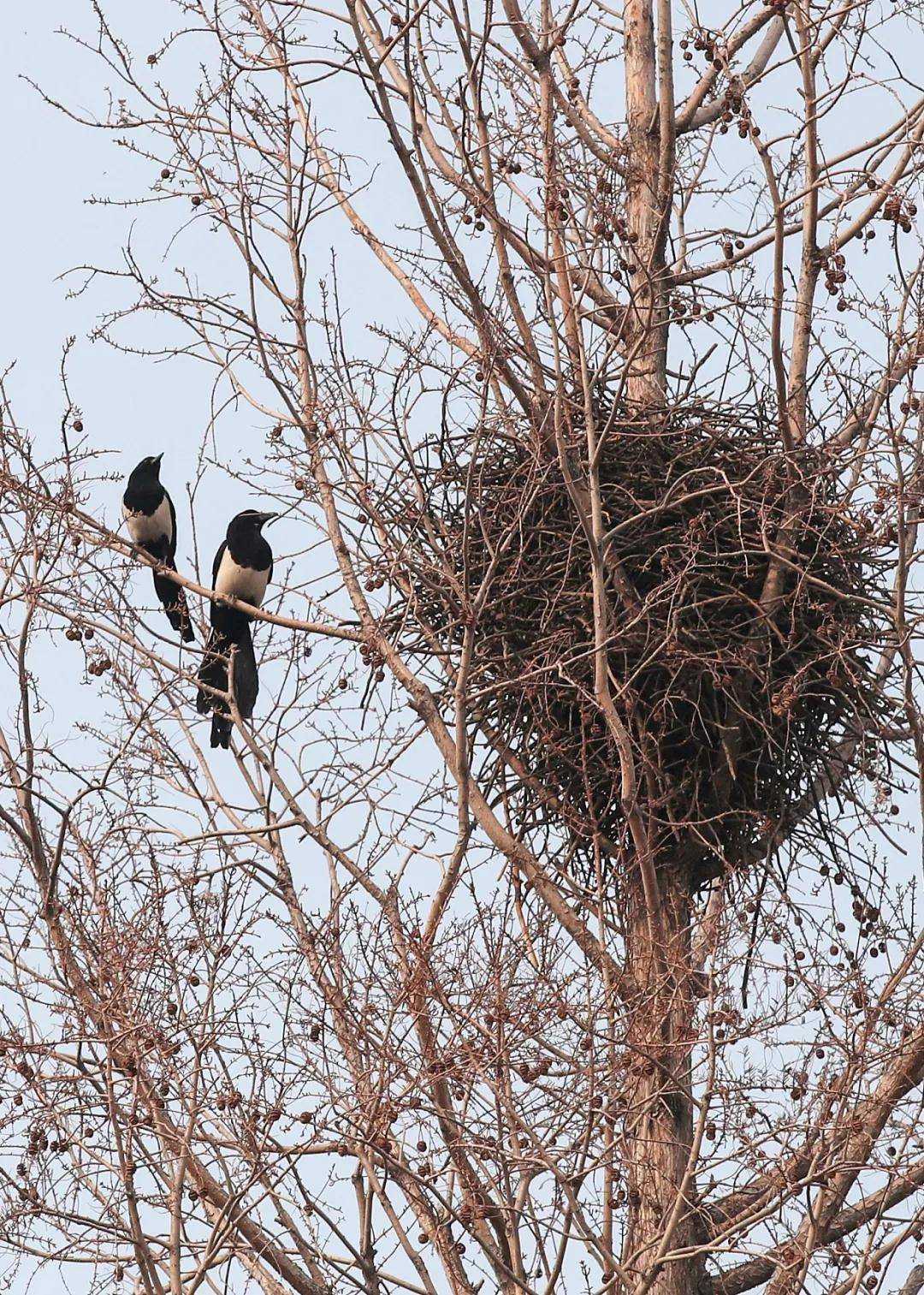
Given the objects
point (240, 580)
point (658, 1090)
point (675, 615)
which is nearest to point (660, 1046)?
point (658, 1090)

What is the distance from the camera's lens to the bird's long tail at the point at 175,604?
324 inches

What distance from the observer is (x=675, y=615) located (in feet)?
23.5

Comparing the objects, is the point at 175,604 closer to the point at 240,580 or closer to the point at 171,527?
the point at 240,580

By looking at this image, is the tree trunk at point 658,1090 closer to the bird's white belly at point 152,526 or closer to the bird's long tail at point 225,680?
the bird's long tail at point 225,680

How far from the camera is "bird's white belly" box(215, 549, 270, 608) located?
9500 mm

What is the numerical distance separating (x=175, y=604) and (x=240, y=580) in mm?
690

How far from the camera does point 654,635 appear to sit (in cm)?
741

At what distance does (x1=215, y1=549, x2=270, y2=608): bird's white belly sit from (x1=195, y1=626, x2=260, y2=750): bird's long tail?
0.25 metres

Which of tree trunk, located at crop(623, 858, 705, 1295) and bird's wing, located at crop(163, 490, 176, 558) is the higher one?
bird's wing, located at crop(163, 490, 176, 558)

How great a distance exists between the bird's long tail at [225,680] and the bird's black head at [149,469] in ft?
4.88

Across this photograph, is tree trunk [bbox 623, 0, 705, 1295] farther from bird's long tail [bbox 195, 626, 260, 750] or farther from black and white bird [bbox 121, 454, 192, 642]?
black and white bird [bbox 121, 454, 192, 642]

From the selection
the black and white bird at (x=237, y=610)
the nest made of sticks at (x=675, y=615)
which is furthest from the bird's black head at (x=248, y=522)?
the nest made of sticks at (x=675, y=615)

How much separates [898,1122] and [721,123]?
11.1ft

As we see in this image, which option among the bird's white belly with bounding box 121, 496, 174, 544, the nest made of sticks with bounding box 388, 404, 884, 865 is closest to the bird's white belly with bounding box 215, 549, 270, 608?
the bird's white belly with bounding box 121, 496, 174, 544
